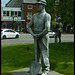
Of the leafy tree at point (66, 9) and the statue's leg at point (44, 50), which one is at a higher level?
the leafy tree at point (66, 9)

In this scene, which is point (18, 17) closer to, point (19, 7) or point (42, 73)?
point (19, 7)

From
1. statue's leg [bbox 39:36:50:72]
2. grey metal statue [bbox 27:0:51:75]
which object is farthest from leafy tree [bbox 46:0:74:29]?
statue's leg [bbox 39:36:50:72]

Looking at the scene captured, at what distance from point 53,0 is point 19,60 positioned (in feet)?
23.3

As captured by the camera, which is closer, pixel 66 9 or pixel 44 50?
pixel 44 50

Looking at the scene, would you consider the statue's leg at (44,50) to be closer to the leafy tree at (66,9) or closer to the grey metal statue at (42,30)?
the grey metal statue at (42,30)

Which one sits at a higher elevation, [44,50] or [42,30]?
[42,30]

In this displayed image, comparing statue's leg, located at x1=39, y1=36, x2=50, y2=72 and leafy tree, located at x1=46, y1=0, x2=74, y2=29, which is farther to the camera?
leafy tree, located at x1=46, y1=0, x2=74, y2=29

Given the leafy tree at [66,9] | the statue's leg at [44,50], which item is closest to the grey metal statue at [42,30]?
the statue's leg at [44,50]

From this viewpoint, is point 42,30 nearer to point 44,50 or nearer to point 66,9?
point 44,50

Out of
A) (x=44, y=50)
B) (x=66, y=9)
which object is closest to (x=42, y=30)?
(x=44, y=50)

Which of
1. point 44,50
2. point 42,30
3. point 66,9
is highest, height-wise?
point 66,9

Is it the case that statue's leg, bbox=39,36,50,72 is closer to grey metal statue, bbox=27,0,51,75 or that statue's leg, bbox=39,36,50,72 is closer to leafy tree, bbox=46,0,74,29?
grey metal statue, bbox=27,0,51,75

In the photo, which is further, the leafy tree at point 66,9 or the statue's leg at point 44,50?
the leafy tree at point 66,9

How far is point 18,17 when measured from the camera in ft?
152
